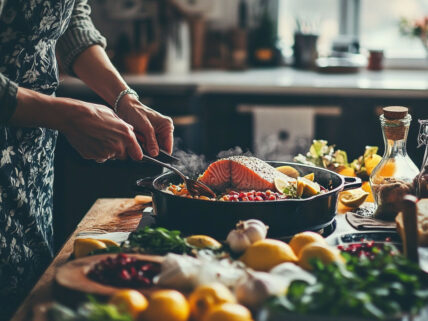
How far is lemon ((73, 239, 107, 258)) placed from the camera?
121 cm

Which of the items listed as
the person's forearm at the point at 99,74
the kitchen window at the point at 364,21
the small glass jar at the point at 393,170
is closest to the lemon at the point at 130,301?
the small glass jar at the point at 393,170

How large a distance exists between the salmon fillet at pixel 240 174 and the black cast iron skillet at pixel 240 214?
177 mm

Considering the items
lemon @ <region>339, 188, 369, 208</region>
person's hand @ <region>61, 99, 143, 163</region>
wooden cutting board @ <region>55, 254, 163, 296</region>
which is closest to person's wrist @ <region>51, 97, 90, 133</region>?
person's hand @ <region>61, 99, 143, 163</region>

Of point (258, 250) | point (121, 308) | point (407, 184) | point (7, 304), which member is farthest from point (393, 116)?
point (7, 304)

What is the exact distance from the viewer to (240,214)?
1258 mm

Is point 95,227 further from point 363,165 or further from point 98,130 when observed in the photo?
point 363,165

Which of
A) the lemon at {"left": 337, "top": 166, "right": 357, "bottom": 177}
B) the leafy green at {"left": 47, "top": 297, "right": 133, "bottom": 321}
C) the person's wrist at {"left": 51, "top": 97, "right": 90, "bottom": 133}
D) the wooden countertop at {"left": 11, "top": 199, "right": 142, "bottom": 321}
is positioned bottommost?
the wooden countertop at {"left": 11, "top": 199, "right": 142, "bottom": 321}

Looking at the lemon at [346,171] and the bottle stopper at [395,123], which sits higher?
the bottle stopper at [395,123]

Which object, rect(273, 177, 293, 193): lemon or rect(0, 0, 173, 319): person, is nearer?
rect(0, 0, 173, 319): person

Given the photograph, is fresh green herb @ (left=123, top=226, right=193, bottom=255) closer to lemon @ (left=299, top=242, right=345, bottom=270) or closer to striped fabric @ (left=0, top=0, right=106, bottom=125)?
lemon @ (left=299, top=242, right=345, bottom=270)

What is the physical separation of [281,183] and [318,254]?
0.41 m

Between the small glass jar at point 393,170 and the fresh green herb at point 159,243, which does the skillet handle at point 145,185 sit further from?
the small glass jar at point 393,170

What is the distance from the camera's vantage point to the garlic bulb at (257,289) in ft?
2.95

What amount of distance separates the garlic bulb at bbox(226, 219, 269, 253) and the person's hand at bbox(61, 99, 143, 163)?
28 centimetres
